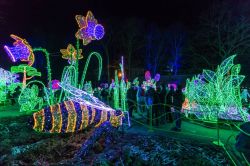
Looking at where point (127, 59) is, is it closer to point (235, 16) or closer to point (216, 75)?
point (235, 16)

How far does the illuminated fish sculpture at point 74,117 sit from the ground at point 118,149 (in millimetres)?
312

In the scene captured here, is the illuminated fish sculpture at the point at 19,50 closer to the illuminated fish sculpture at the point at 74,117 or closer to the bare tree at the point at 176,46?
the illuminated fish sculpture at the point at 74,117

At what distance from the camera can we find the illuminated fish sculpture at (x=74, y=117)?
766 cm

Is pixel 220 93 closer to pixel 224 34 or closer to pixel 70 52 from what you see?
pixel 70 52

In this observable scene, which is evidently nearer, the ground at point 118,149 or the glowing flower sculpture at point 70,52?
the ground at point 118,149

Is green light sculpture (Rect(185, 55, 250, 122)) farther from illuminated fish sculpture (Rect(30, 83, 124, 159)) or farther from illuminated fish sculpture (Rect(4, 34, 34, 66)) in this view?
illuminated fish sculpture (Rect(4, 34, 34, 66))

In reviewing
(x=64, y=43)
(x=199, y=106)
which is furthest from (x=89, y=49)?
(x=199, y=106)

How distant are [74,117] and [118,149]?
1.81 m

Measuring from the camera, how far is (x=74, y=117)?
25.7 feet

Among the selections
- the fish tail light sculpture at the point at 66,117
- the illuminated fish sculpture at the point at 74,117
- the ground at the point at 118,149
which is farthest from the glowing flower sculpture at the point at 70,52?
the fish tail light sculpture at the point at 66,117

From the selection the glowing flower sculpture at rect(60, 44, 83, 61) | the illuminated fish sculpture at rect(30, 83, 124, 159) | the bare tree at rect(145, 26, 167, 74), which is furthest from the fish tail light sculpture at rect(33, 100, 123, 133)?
the bare tree at rect(145, 26, 167, 74)

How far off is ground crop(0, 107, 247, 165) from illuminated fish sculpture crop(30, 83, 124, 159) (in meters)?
0.31

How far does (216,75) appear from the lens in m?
11.9

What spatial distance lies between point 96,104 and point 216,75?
20.0 feet
